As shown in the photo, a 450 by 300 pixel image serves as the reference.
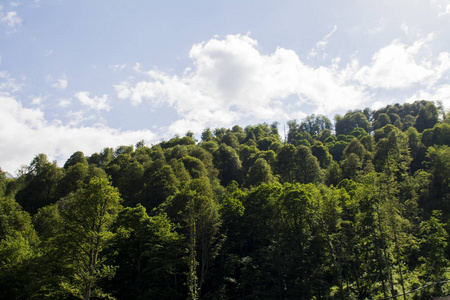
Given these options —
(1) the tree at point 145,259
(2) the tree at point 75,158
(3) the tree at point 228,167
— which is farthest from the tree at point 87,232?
(2) the tree at point 75,158

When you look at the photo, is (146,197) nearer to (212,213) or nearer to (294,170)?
(212,213)

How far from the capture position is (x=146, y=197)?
54469 millimetres

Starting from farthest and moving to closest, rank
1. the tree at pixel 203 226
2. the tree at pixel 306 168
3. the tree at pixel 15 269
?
the tree at pixel 306 168 → the tree at pixel 203 226 → the tree at pixel 15 269

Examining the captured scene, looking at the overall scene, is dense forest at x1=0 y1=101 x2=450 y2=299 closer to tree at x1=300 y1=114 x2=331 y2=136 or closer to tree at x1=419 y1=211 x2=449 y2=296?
tree at x1=419 y1=211 x2=449 y2=296

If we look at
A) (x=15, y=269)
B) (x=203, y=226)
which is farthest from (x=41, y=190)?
(x=203, y=226)

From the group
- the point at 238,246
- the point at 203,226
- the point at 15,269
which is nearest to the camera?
the point at 15,269

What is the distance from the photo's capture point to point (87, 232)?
26.0 m

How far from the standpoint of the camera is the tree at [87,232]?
1002 inches

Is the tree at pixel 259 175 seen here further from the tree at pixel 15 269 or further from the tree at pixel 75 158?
the tree at pixel 75 158

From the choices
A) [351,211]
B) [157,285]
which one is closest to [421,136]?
[351,211]

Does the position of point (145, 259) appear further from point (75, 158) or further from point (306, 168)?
point (75, 158)

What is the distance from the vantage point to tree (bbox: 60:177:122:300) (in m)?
25.5

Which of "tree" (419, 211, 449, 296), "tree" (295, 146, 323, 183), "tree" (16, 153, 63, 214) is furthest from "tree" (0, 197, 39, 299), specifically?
"tree" (295, 146, 323, 183)

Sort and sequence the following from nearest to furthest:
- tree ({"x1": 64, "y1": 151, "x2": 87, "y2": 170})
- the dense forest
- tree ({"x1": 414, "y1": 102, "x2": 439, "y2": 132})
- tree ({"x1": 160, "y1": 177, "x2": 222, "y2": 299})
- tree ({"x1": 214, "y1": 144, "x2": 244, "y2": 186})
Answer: the dense forest, tree ({"x1": 160, "y1": 177, "x2": 222, "y2": 299}), tree ({"x1": 214, "y1": 144, "x2": 244, "y2": 186}), tree ({"x1": 64, "y1": 151, "x2": 87, "y2": 170}), tree ({"x1": 414, "y1": 102, "x2": 439, "y2": 132})
